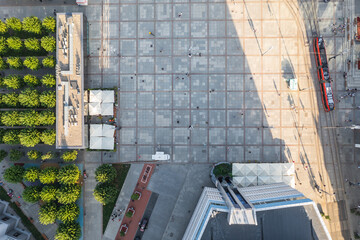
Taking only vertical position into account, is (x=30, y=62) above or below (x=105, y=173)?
above

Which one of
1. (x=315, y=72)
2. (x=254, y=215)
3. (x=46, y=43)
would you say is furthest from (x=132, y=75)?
(x=315, y=72)

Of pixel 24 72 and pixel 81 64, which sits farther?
pixel 24 72

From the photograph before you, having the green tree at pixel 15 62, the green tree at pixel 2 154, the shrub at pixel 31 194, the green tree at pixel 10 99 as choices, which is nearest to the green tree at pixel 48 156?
the shrub at pixel 31 194

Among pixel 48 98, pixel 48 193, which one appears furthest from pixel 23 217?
pixel 48 98

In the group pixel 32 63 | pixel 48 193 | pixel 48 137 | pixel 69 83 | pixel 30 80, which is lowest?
pixel 48 193

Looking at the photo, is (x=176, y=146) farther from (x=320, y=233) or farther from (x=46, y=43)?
(x=46, y=43)

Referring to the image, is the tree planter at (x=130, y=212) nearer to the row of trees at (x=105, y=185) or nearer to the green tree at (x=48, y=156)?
the row of trees at (x=105, y=185)

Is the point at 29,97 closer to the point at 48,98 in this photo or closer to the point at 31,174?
the point at 48,98
